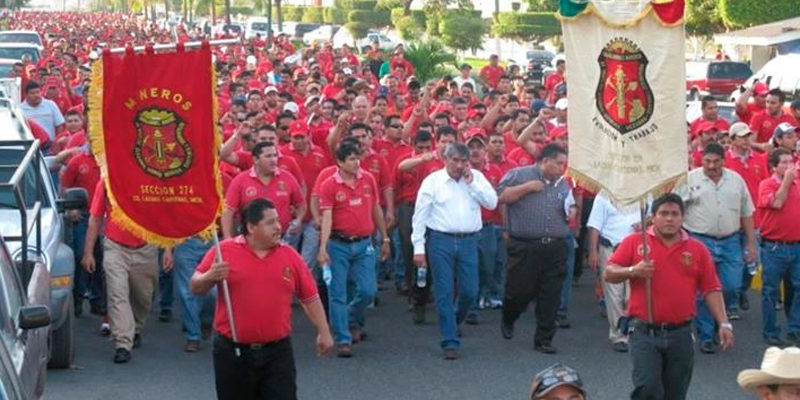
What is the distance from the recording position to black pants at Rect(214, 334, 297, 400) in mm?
8711

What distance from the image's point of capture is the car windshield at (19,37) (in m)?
46.4

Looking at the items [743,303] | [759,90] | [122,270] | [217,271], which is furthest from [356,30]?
[217,271]

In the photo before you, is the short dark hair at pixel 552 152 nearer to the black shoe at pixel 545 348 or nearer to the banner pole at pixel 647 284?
the black shoe at pixel 545 348

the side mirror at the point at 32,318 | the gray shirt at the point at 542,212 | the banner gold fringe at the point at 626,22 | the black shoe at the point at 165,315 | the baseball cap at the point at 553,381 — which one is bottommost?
the black shoe at the point at 165,315

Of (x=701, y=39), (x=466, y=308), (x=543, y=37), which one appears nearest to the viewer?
(x=466, y=308)

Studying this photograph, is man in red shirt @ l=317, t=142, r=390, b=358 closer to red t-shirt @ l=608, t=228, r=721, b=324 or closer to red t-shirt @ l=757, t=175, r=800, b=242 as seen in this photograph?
red t-shirt @ l=757, t=175, r=800, b=242

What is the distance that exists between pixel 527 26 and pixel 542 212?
5466 centimetres

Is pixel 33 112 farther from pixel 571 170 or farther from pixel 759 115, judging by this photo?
pixel 571 170

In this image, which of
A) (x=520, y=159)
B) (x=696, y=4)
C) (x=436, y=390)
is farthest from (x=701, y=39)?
(x=436, y=390)

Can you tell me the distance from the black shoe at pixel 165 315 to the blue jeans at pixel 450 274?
261cm

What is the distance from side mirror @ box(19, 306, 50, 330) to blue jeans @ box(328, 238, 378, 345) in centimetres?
456

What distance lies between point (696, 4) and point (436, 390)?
41007 millimetres

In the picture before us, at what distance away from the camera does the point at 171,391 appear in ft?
36.3

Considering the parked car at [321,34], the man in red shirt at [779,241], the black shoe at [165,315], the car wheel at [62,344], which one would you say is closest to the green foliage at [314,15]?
the parked car at [321,34]
